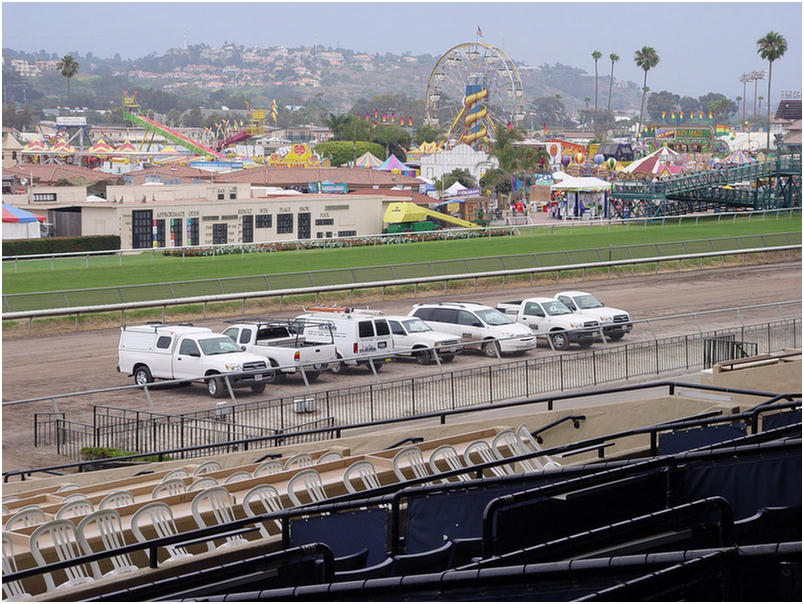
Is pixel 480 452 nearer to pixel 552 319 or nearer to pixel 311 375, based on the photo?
pixel 311 375

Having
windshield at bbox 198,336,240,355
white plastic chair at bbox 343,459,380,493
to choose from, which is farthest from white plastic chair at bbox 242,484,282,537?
windshield at bbox 198,336,240,355

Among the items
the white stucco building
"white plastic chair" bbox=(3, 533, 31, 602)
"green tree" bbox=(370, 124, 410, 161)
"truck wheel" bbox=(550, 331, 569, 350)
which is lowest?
"truck wheel" bbox=(550, 331, 569, 350)

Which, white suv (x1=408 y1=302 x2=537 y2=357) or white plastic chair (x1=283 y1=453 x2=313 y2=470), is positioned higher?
white plastic chair (x1=283 y1=453 x2=313 y2=470)

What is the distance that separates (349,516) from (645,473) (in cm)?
203

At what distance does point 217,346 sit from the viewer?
78.6 feet

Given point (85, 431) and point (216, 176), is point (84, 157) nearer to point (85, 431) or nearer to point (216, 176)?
point (216, 176)

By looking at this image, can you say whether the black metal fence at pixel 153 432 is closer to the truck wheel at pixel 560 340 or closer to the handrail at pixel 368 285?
the truck wheel at pixel 560 340

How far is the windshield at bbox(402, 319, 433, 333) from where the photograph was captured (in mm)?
26875

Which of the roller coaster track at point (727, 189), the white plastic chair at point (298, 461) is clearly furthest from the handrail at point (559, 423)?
the roller coaster track at point (727, 189)

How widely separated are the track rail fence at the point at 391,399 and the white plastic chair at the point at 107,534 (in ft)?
25.8

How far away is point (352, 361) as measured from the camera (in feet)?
77.0

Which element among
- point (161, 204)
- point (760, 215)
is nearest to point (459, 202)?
point (760, 215)

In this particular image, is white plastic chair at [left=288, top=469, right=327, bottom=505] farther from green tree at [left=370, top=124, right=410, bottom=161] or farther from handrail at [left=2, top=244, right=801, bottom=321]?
green tree at [left=370, top=124, right=410, bottom=161]

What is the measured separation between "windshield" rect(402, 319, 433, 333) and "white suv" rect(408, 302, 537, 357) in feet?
2.96
